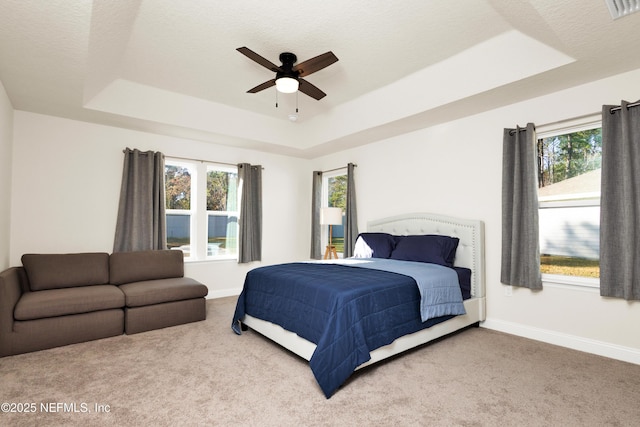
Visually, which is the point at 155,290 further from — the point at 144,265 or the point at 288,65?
the point at 288,65

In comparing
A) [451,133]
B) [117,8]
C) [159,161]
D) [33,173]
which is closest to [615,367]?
[451,133]

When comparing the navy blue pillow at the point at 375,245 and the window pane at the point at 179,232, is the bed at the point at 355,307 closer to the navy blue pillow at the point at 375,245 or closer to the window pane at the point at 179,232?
the navy blue pillow at the point at 375,245

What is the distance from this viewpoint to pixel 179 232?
506 centimetres

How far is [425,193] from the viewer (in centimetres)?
443

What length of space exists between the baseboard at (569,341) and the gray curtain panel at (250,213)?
354 centimetres

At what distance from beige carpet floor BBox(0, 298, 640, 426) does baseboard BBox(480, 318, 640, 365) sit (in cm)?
10

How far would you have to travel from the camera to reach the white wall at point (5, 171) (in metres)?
3.26

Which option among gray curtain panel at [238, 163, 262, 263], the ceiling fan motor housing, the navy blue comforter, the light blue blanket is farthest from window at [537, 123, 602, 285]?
gray curtain panel at [238, 163, 262, 263]

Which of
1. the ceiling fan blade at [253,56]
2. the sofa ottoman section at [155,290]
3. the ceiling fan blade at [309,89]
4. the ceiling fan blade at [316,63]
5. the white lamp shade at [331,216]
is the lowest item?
the sofa ottoman section at [155,290]

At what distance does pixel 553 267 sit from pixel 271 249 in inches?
163

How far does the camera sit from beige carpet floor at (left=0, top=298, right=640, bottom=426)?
6.49 ft

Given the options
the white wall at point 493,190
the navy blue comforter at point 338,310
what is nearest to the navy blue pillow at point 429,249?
the white wall at point 493,190

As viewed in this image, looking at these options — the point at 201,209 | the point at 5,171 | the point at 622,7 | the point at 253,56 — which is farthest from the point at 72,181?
the point at 622,7

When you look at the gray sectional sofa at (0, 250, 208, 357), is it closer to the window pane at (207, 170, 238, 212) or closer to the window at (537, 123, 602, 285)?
the window pane at (207, 170, 238, 212)
